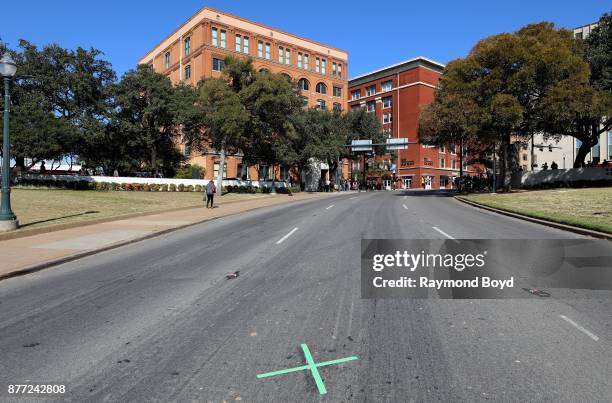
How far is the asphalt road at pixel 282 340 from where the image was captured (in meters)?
3.42

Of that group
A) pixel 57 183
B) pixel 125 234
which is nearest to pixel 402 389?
pixel 125 234

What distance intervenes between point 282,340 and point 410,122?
285 ft

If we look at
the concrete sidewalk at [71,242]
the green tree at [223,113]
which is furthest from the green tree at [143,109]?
the concrete sidewalk at [71,242]

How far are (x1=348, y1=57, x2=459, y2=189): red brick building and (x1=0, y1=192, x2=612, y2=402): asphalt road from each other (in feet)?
244

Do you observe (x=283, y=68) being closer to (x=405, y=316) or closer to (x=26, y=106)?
(x=26, y=106)

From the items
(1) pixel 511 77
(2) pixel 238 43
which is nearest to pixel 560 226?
(1) pixel 511 77

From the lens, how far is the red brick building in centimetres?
8400

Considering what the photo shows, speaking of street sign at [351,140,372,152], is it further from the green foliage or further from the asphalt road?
the asphalt road

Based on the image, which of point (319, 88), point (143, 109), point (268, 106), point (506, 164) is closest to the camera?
point (268, 106)

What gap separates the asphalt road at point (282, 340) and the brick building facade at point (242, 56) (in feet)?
159

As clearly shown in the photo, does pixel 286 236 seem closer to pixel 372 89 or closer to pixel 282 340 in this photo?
pixel 282 340

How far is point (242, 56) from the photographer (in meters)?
66.7

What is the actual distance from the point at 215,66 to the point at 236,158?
1379 cm

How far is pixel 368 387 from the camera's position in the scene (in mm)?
3420
